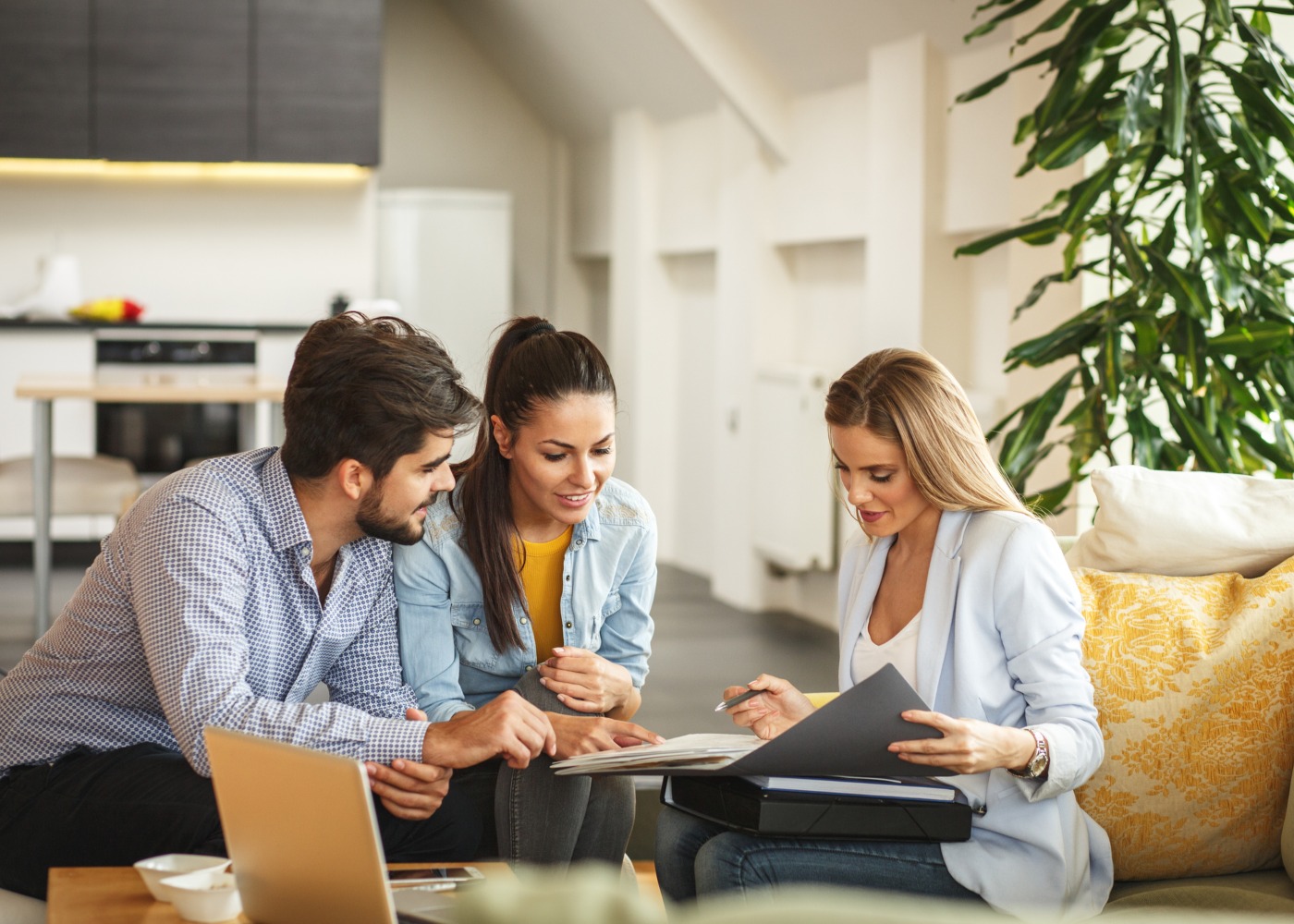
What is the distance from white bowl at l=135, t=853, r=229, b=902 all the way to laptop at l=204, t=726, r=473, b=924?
14cm

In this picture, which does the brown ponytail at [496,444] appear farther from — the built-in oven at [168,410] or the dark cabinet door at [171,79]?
the dark cabinet door at [171,79]

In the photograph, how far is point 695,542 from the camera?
7.29 metres

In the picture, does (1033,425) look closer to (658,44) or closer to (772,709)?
(772,709)

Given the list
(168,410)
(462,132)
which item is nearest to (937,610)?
(168,410)

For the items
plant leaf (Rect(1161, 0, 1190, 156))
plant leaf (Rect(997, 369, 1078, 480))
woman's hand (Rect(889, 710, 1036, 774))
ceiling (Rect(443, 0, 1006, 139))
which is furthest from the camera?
ceiling (Rect(443, 0, 1006, 139))

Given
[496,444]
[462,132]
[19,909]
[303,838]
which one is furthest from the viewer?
[462,132]

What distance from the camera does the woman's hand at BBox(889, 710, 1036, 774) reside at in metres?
1.57

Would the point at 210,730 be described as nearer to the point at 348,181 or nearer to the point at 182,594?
the point at 182,594

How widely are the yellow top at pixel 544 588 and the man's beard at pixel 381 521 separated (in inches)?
12.0

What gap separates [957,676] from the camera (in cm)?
177

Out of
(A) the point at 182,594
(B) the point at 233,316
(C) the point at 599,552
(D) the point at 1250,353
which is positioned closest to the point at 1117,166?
(D) the point at 1250,353

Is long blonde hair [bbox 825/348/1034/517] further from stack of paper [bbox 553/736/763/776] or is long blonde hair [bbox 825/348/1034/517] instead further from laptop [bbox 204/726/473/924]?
laptop [bbox 204/726/473/924]

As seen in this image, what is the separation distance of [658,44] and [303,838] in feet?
18.8

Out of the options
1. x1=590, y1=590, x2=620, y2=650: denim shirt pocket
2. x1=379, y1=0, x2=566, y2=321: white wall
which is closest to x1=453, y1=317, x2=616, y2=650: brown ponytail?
x1=590, y1=590, x2=620, y2=650: denim shirt pocket
